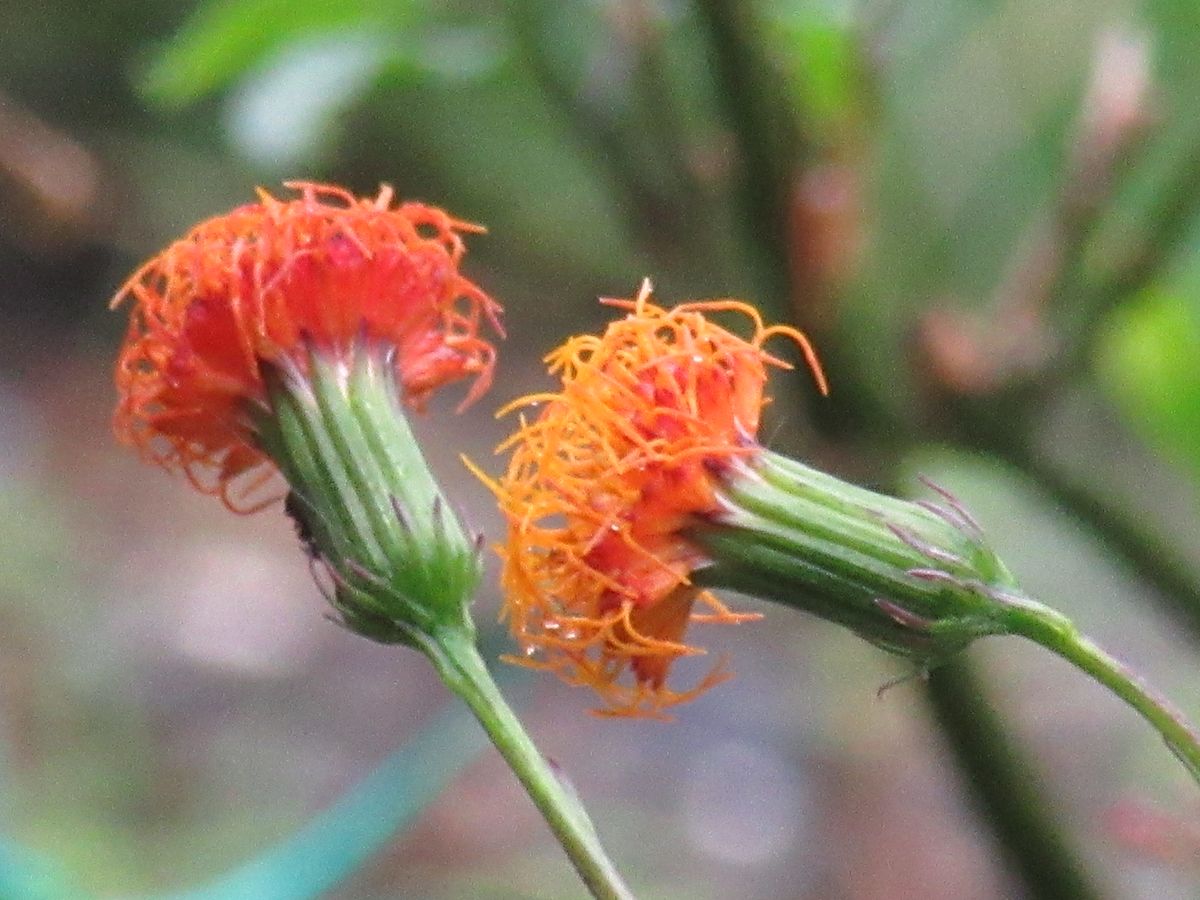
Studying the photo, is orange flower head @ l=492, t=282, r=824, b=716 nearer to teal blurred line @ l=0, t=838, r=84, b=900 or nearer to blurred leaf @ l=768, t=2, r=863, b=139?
blurred leaf @ l=768, t=2, r=863, b=139

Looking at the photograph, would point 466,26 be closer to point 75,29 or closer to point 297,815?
point 297,815

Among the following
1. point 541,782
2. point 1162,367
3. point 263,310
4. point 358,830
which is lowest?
point 358,830

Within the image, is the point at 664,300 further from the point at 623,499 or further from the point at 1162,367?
the point at 623,499

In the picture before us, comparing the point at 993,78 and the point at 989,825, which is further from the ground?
the point at 993,78

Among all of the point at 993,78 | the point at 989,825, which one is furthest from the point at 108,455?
the point at 989,825

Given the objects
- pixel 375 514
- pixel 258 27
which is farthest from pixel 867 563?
pixel 258 27

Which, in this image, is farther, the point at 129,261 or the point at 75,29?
the point at 129,261

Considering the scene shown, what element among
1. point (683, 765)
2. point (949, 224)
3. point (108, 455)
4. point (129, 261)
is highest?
point (949, 224)
